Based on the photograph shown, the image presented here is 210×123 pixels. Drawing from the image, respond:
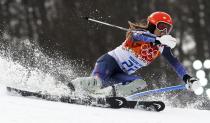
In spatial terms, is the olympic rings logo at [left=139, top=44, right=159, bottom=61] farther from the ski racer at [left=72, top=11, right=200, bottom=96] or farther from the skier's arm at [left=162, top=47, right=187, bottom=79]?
the skier's arm at [left=162, top=47, right=187, bottom=79]

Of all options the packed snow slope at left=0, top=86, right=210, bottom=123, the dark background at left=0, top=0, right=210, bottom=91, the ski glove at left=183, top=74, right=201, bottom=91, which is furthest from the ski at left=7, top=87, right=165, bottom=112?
the dark background at left=0, top=0, right=210, bottom=91

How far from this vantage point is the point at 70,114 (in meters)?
10.3

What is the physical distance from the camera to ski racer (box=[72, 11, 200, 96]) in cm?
1215

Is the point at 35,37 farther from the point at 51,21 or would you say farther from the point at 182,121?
the point at 182,121

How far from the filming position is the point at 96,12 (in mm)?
32438

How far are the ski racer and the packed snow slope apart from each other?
0.66 meters

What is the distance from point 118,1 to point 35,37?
4.40 m

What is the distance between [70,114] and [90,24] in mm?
22897

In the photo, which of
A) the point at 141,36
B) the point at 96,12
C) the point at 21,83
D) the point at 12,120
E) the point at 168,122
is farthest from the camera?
the point at 96,12

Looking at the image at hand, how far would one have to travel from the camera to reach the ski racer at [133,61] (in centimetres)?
1215

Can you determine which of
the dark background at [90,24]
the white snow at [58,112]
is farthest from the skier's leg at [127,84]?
the dark background at [90,24]

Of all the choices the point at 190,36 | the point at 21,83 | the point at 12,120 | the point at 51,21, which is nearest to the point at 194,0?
the point at 190,36

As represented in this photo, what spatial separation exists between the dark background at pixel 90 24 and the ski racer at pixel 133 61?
17982 mm

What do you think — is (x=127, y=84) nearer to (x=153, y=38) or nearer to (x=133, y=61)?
(x=133, y=61)
